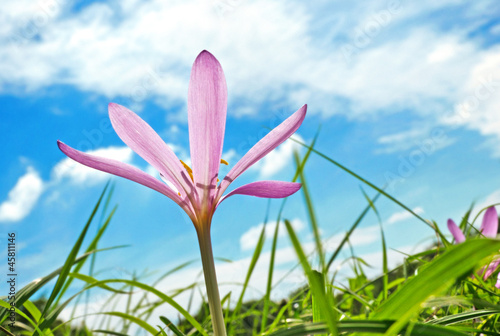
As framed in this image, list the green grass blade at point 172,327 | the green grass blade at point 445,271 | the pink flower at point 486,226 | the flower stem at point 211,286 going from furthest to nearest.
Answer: the pink flower at point 486,226 → the green grass blade at point 172,327 → the flower stem at point 211,286 → the green grass blade at point 445,271

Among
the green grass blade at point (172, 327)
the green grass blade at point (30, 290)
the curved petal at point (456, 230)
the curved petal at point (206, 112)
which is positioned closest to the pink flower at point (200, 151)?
the curved petal at point (206, 112)

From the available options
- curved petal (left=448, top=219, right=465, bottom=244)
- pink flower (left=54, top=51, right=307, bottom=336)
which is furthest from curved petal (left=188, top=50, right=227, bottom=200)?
curved petal (left=448, top=219, right=465, bottom=244)

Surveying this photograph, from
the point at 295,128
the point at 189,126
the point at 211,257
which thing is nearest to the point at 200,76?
the point at 189,126

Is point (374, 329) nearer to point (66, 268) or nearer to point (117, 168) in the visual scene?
→ point (117, 168)

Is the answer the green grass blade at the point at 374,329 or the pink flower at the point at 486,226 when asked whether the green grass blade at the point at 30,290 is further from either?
the pink flower at the point at 486,226

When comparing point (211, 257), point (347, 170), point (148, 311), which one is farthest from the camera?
point (148, 311)

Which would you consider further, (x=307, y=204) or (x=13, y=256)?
(x=13, y=256)

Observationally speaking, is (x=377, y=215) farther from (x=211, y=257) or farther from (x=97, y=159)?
(x=97, y=159)
